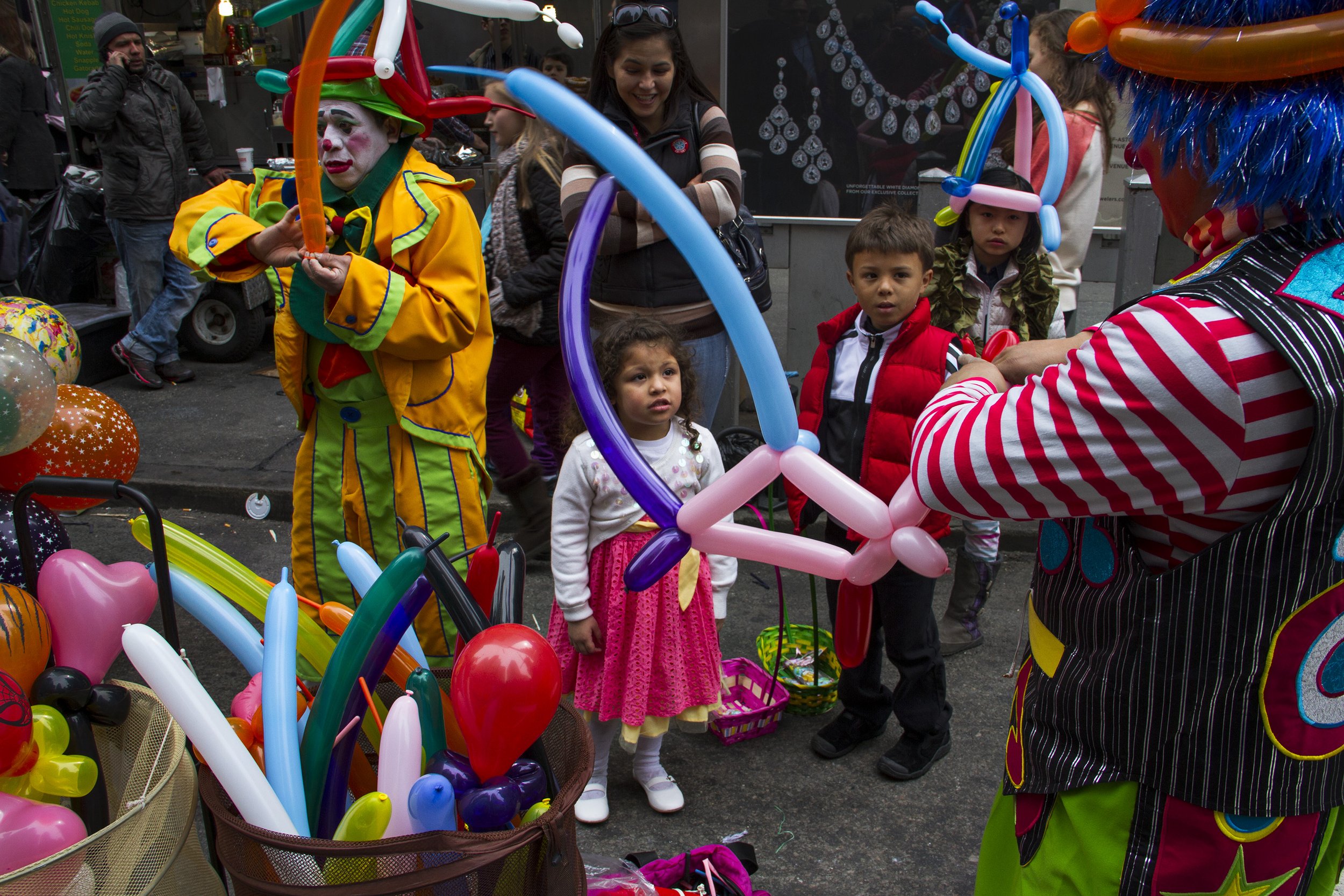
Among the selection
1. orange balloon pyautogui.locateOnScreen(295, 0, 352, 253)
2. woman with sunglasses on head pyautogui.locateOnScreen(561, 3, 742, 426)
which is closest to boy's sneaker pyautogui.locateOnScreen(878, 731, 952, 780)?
woman with sunglasses on head pyautogui.locateOnScreen(561, 3, 742, 426)

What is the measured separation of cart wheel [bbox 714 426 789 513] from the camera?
3.93 meters

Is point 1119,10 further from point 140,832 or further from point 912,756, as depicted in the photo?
point 912,756

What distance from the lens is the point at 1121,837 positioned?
1.28m

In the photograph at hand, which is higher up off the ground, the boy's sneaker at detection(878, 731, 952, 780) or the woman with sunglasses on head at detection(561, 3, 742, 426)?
the woman with sunglasses on head at detection(561, 3, 742, 426)

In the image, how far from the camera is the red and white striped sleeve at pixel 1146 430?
1.03 m

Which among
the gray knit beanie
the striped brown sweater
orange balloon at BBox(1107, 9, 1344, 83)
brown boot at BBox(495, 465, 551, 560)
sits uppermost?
the gray knit beanie

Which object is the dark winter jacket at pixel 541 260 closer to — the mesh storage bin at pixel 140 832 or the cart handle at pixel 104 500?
the cart handle at pixel 104 500

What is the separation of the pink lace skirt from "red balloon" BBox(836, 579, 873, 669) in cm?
104

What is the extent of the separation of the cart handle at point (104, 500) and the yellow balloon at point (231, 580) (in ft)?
0.11

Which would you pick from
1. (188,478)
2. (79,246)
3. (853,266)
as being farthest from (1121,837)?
(79,246)

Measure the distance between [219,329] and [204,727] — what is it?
20.1 feet

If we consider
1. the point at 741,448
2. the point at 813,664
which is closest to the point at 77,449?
the point at 813,664

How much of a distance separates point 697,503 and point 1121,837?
0.68 meters

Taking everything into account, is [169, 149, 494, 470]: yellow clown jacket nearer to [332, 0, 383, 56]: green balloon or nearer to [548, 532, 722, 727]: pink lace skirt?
[332, 0, 383, 56]: green balloon
